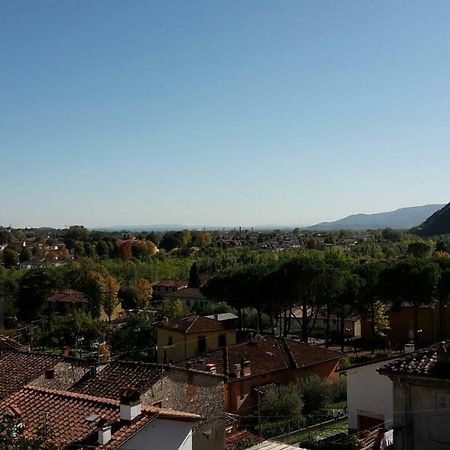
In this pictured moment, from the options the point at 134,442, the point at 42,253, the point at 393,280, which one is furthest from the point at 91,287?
the point at 42,253

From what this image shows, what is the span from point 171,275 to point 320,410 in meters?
59.8

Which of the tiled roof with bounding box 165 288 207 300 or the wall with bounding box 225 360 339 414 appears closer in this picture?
the wall with bounding box 225 360 339 414

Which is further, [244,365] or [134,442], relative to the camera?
[244,365]

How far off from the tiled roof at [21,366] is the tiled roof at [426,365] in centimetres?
966

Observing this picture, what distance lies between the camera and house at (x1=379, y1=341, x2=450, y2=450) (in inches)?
416

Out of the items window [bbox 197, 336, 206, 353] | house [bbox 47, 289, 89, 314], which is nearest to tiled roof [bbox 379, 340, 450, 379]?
window [bbox 197, 336, 206, 353]

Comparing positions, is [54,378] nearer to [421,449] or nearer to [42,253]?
[421,449]

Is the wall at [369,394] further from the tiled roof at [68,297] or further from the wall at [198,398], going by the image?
the tiled roof at [68,297]

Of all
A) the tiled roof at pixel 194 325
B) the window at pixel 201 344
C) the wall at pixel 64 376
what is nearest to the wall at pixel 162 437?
the wall at pixel 64 376

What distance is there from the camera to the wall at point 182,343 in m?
36.2

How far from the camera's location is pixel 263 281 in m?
41.3

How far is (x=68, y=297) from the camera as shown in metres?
62.8

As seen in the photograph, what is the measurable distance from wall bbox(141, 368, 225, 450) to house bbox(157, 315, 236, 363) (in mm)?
16922

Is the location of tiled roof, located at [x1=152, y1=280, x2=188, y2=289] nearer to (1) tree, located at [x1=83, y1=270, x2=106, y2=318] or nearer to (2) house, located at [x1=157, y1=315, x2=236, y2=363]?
(1) tree, located at [x1=83, y1=270, x2=106, y2=318]
